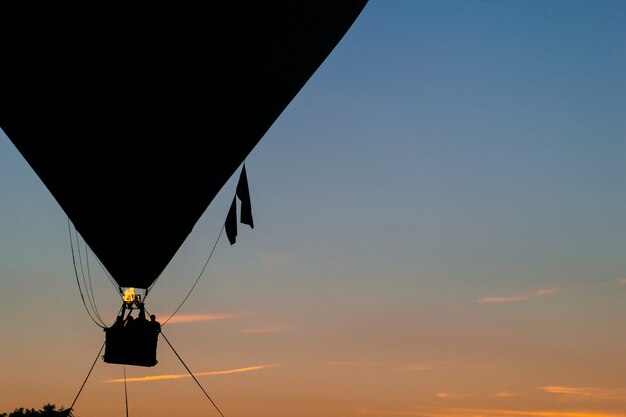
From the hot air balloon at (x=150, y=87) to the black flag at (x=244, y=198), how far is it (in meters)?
0.69

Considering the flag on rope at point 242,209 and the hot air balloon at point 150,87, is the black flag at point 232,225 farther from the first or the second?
the hot air balloon at point 150,87

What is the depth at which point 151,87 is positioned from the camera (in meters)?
12.2

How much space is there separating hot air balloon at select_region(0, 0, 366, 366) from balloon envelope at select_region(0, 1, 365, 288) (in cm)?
2

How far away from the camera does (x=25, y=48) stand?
37.2 ft

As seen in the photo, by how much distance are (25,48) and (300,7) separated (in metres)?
3.52

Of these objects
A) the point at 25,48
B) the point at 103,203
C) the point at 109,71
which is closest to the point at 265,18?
the point at 109,71

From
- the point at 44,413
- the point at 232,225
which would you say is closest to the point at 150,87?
the point at 232,225

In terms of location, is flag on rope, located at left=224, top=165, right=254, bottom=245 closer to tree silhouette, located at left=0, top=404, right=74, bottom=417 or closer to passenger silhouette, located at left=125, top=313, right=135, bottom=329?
passenger silhouette, located at left=125, top=313, right=135, bottom=329

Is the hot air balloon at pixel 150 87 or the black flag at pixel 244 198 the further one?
the black flag at pixel 244 198

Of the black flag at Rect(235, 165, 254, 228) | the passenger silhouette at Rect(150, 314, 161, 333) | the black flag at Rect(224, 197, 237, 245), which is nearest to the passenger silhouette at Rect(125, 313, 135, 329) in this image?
the passenger silhouette at Rect(150, 314, 161, 333)

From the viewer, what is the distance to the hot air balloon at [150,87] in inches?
420

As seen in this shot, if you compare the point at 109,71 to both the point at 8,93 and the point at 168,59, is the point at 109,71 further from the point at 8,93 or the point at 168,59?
the point at 8,93

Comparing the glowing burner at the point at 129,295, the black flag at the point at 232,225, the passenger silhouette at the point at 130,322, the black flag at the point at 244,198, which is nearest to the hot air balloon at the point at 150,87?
the black flag at the point at 244,198

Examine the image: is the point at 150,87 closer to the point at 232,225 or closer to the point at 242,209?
the point at 242,209
